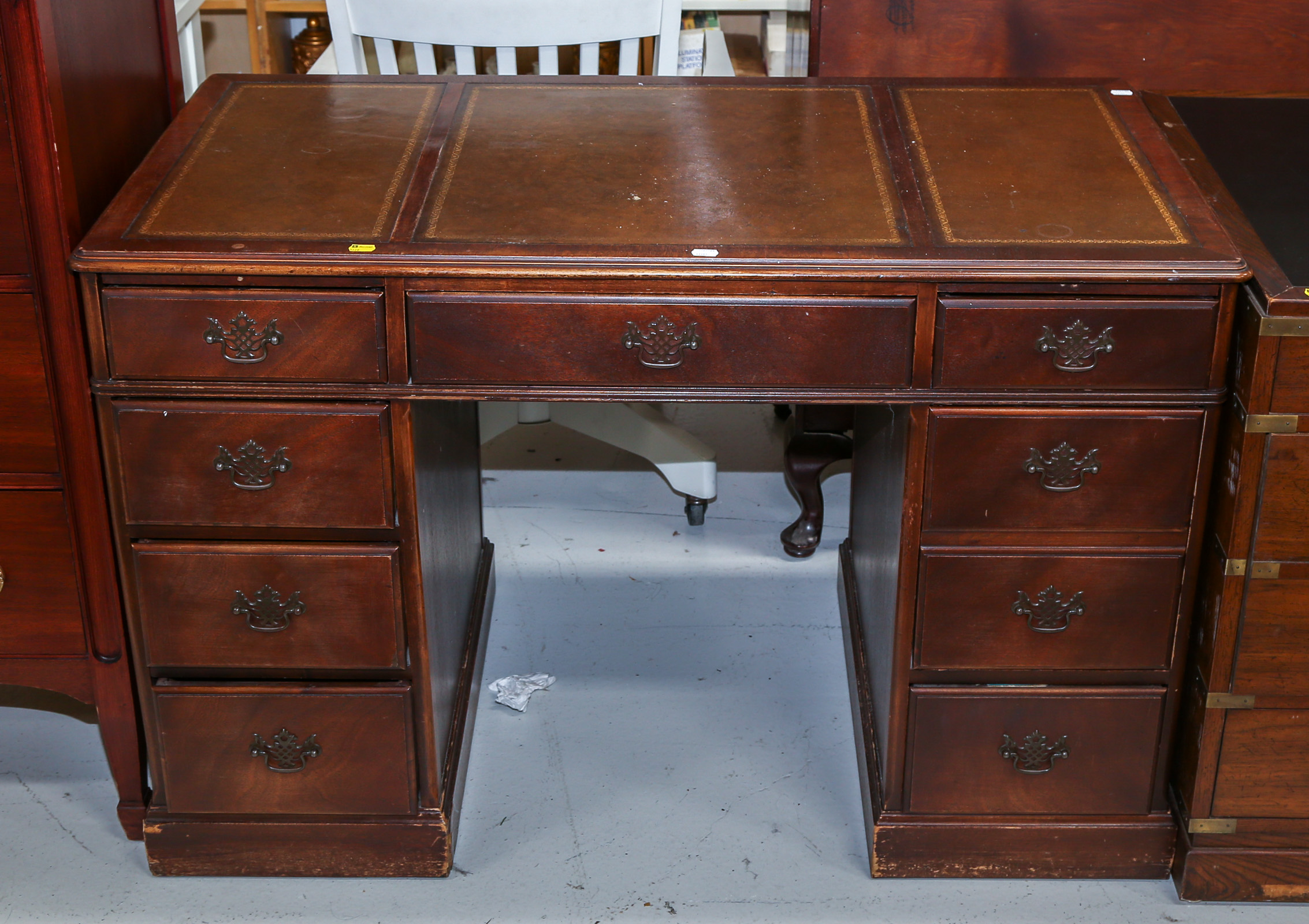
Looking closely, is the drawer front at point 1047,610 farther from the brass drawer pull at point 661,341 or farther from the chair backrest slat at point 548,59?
the chair backrest slat at point 548,59

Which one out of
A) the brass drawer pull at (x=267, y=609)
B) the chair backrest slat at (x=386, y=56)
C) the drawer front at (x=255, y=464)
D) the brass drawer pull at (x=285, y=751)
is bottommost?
the brass drawer pull at (x=285, y=751)

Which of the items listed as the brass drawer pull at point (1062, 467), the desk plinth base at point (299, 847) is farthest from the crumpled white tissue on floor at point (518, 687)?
the brass drawer pull at point (1062, 467)

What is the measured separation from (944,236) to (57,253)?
3.56 ft

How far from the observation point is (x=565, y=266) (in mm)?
1661

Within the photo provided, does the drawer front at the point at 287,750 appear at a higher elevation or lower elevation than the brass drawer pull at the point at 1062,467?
lower

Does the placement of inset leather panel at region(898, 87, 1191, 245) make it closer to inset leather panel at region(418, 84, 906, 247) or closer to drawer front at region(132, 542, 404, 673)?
inset leather panel at region(418, 84, 906, 247)

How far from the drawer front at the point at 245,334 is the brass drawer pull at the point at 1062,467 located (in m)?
0.82

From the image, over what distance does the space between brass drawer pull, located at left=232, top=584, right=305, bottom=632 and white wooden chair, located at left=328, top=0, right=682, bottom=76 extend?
1016mm

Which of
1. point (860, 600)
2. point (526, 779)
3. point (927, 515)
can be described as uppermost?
point (927, 515)

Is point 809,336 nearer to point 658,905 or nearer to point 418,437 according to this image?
point 418,437

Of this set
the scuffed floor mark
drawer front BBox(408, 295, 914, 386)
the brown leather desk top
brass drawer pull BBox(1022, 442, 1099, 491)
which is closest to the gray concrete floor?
the scuffed floor mark

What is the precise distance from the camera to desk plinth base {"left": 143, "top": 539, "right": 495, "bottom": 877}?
78.2 inches

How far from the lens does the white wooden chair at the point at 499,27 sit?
2.37m

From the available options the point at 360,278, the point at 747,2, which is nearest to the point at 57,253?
the point at 360,278
